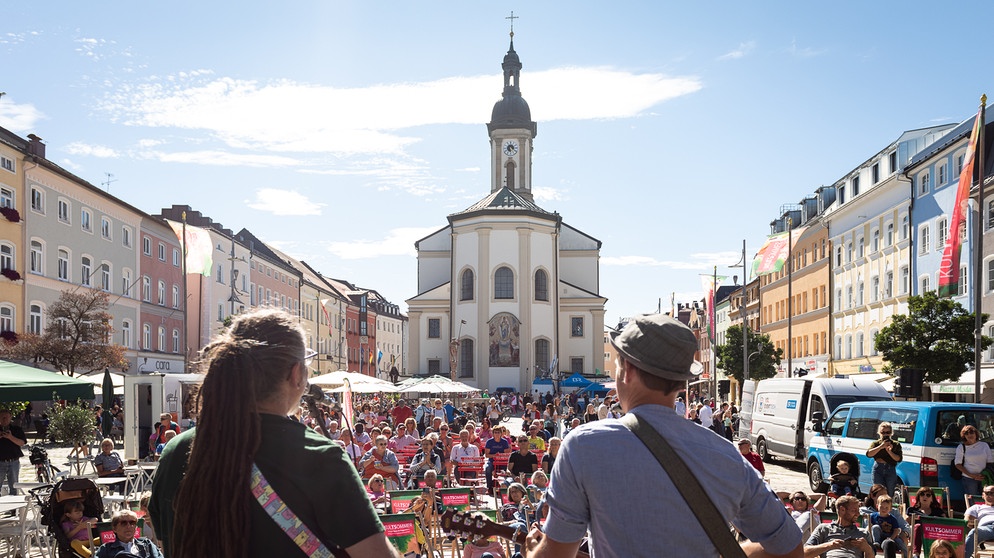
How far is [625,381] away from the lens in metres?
2.69

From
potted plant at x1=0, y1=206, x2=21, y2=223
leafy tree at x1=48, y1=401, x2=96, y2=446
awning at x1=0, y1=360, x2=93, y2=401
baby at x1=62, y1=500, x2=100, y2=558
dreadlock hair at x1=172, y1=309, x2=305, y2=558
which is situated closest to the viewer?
dreadlock hair at x1=172, y1=309, x2=305, y2=558

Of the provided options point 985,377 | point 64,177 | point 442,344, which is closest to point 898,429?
point 985,377

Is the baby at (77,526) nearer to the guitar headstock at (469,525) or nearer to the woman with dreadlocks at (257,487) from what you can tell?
the guitar headstock at (469,525)

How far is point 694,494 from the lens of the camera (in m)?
2.42

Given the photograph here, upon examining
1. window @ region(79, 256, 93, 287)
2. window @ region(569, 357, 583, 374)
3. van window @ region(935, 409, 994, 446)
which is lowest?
window @ region(569, 357, 583, 374)

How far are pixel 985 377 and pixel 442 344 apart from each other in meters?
45.9

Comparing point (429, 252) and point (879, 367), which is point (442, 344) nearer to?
point (429, 252)

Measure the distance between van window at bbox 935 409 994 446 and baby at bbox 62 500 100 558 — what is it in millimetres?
11881

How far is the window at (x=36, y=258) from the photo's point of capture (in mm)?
35625

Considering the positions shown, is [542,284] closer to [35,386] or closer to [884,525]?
[35,386]

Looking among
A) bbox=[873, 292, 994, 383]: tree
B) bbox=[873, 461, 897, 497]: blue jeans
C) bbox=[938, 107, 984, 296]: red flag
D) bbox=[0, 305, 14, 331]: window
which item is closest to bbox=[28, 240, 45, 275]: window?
bbox=[0, 305, 14, 331]: window

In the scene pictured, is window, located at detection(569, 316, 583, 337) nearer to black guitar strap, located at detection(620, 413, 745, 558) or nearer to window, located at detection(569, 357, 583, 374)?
window, located at detection(569, 357, 583, 374)

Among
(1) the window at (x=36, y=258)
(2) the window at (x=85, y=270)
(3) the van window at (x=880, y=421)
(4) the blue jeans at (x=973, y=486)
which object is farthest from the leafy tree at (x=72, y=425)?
(2) the window at (x=85, y=270)

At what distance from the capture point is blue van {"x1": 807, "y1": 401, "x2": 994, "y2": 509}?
46.2 feet
